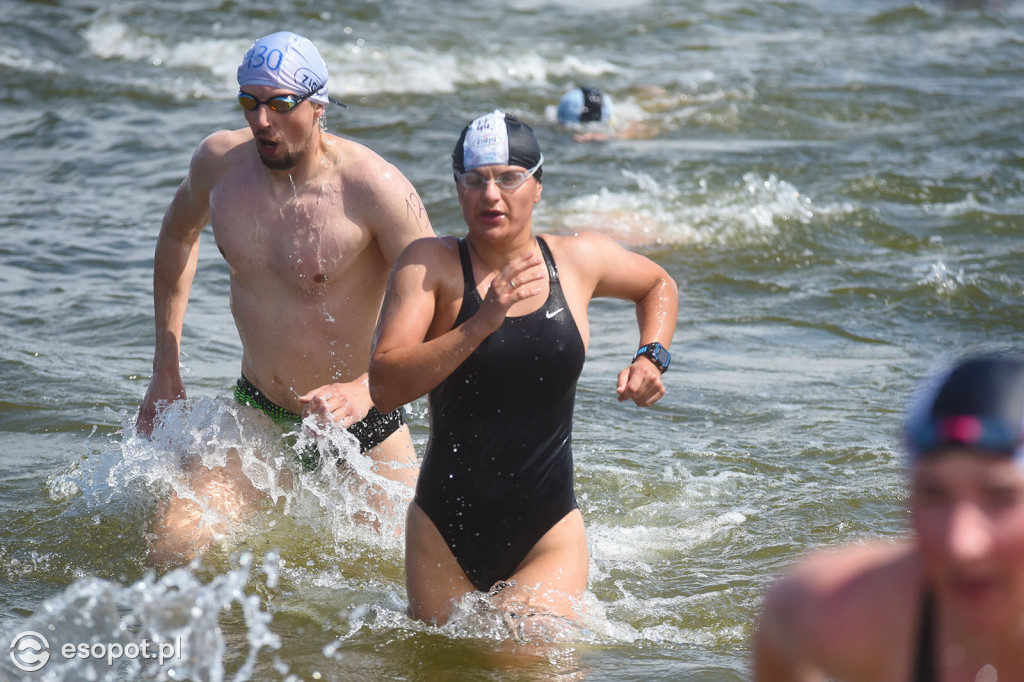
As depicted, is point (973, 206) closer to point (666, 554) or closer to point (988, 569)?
point (666, 554)

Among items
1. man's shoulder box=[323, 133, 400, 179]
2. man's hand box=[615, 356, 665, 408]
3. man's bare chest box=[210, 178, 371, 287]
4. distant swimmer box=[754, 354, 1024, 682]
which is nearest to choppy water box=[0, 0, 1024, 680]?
man's bare chest box=[210, 178, 371, 287]

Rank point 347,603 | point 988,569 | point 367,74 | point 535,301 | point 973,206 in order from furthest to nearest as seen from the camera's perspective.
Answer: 1. point 367,74
2. point 973,206
3. point 347,603
4. point 535,301
5. point 988,569

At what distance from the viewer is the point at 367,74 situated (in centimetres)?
2020

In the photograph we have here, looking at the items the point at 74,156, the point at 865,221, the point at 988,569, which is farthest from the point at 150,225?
the point at 988,569

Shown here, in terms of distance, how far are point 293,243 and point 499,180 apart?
53.4 inches

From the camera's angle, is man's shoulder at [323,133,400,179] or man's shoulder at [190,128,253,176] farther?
man's shoulder at [190,128,253,176]

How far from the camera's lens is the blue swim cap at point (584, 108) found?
51.6 feet

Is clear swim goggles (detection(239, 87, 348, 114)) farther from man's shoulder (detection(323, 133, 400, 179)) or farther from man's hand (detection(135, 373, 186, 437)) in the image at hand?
man's hand (detection(135, 373, 186, 437))

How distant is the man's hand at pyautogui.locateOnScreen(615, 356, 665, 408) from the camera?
13.8 ft

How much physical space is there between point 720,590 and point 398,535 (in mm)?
1430

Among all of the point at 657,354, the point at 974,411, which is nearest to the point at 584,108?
the point at 657,354

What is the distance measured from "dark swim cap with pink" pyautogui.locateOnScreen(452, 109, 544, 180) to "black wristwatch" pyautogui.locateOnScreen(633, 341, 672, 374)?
721 mm

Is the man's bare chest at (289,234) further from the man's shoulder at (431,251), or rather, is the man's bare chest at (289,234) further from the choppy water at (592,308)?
the man's shoulder at (431,251)

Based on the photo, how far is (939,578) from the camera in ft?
6.50
